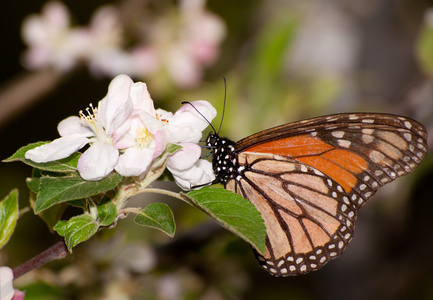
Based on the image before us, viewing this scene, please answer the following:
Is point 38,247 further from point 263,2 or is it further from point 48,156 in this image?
point 263,2

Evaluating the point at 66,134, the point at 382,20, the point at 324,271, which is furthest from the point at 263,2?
the point at 66,134

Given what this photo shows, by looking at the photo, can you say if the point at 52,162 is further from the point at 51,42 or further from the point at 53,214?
the point at 51,42

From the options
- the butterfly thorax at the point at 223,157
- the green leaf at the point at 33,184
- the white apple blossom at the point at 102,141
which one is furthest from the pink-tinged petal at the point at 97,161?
the butterfly thorax at the point at 223,157

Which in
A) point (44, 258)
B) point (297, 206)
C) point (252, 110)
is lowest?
point (252, 110)

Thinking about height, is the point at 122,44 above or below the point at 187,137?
below

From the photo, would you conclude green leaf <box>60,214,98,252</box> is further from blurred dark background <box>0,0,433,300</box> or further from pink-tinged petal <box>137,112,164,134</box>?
blurred dark background <box>0,0,433,300</box>

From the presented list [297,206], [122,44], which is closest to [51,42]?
[122,44]

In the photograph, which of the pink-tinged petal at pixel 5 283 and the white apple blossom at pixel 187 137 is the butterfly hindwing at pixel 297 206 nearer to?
the white apple blossom at pixel 187 137
